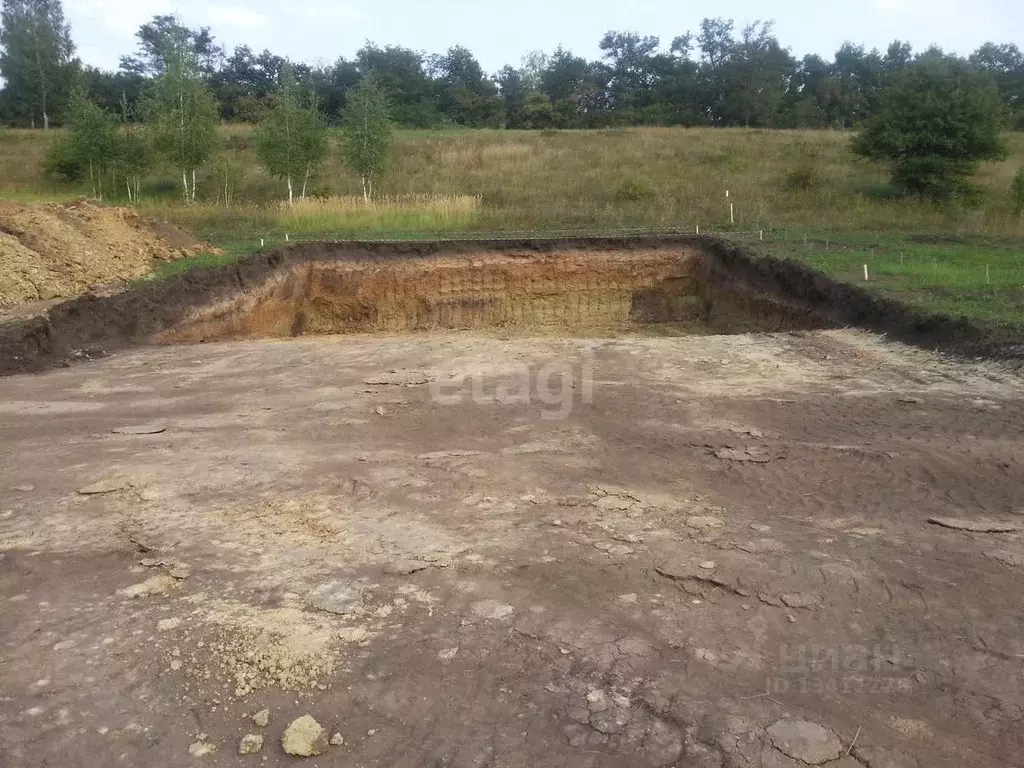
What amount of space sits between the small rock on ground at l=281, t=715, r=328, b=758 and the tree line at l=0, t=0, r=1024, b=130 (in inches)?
1994

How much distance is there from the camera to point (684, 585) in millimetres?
4562

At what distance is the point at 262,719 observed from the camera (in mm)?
3506

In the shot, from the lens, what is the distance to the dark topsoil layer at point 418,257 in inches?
410

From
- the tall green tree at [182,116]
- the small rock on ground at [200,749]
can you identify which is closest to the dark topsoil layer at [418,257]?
the small rock on ground at [200,749]

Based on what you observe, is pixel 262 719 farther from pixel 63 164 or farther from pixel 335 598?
pixel 63 164

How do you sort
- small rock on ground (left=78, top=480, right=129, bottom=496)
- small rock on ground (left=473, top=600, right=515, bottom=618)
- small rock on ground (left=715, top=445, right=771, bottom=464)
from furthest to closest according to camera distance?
small rock on ground (left=715, top=445, right=771, bottom=464) < small rock on ground (left=78, top=480, right=129, bottom=496) < small rock on ground (left=473, top=600, right=515, bottom=618)

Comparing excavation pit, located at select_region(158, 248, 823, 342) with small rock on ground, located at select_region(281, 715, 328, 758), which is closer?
small rock on ground, located at select_region(281, 715, 328, 758)

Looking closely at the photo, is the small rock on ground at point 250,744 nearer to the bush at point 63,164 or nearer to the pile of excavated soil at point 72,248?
the pile of excavated soil at point 72,248

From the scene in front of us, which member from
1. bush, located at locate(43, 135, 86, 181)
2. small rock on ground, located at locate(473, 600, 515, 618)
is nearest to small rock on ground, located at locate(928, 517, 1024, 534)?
small rock on ground, located at locate(473, 600, 515, 618)

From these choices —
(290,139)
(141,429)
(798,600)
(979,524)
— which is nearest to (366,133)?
(290,139)

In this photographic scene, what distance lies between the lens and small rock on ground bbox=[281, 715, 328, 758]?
3316mm

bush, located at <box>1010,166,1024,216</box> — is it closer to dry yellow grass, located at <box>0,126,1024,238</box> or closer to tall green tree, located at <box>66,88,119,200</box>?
dry yellow grass, located at <box>0,126,1024,238</box>

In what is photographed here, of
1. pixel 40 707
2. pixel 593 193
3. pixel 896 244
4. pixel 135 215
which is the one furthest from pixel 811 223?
pixel 40 707

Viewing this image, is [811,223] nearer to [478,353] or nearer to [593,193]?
[593,193]
